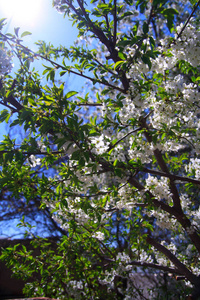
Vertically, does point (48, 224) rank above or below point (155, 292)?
above

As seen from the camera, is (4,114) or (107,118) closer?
(4,114)

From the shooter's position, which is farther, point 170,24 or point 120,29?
point 120,29

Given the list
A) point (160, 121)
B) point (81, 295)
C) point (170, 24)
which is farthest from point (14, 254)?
point (170, 24)

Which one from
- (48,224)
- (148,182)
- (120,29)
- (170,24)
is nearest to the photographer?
(170,24)

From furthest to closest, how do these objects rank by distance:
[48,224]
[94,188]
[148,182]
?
1. [48,224]
2. [148,182]
3. [94,188]

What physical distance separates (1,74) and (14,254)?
2584 mm

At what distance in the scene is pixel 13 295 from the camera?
8438mm

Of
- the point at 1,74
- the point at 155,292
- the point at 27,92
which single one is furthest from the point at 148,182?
the point at 155,292

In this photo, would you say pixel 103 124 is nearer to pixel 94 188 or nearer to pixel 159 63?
pixel 94 188

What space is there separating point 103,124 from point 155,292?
3909 millimetres

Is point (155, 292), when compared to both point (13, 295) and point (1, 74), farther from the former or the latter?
point (13, 295)

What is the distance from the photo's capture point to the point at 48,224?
7.46m

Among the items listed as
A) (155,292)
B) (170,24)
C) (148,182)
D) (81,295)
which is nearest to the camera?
(170,24)

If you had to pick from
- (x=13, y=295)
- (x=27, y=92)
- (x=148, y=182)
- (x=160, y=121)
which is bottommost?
(x=13, y=295)
